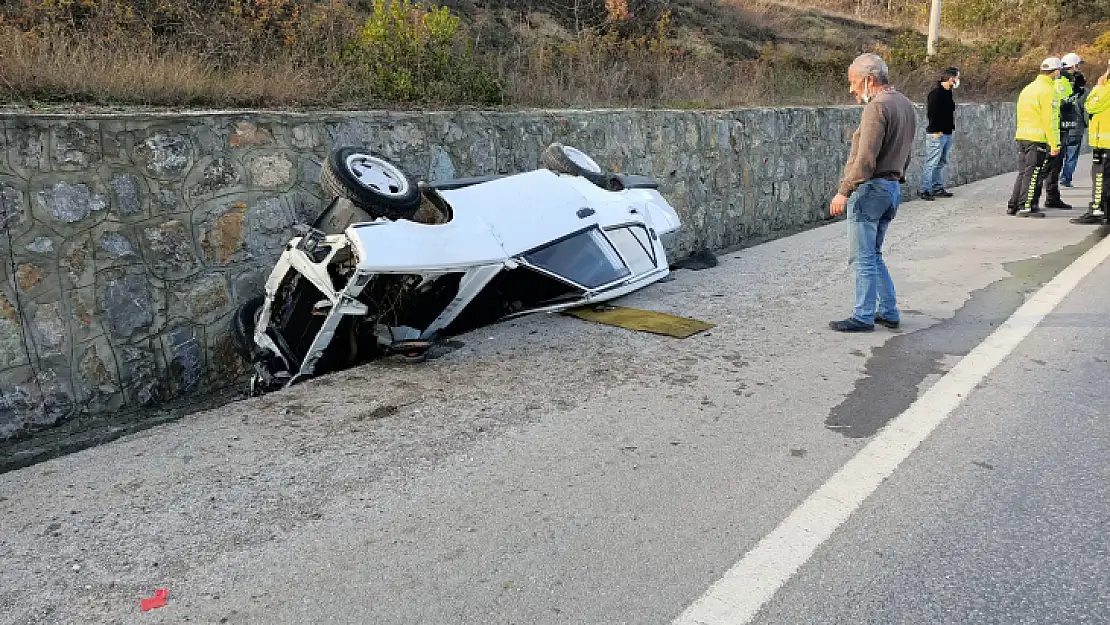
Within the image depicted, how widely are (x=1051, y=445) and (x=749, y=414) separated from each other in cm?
147

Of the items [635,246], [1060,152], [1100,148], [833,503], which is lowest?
[833,503]

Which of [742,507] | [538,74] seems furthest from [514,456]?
[538,74]

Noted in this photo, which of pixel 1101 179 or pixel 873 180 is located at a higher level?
pixel 873 180

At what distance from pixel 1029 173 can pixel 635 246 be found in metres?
7.81

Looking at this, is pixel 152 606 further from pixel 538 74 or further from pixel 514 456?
pixel 538 74

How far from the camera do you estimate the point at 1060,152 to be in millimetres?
11789

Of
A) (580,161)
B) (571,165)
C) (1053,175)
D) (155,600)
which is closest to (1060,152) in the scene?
(1053,175)

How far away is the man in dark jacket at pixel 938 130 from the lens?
13.3m

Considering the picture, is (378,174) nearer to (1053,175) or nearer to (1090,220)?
(1090,220)

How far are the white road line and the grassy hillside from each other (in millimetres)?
5263

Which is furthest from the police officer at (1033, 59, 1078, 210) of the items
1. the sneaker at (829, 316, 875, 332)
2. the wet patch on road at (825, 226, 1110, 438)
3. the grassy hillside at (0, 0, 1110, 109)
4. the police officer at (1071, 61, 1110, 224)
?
the sneaker at (829, 316, 875, 332)

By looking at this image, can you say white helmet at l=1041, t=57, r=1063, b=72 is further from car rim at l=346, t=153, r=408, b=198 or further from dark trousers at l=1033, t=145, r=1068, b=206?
car rim at l=346, t=153, r=408, b=198

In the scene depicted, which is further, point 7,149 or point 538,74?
point 538,74

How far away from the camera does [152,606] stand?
9.42 feet
